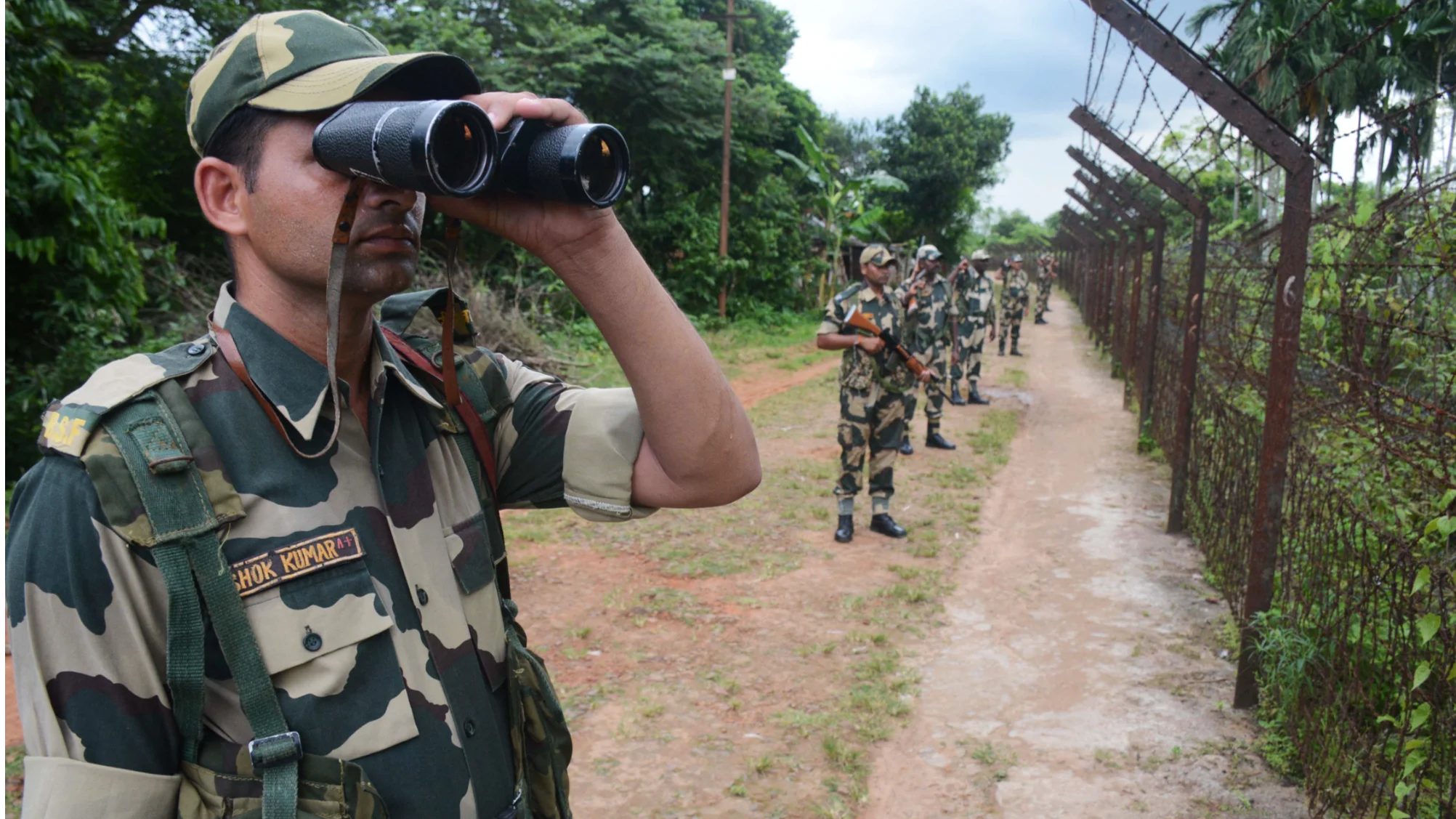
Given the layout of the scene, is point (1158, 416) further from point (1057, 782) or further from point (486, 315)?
point (486, 315)

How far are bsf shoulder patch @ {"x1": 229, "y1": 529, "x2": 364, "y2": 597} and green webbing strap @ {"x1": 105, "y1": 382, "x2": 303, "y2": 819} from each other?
26 millimetres

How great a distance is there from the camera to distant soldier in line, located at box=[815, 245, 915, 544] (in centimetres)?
584

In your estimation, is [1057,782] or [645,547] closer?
[1057,782]

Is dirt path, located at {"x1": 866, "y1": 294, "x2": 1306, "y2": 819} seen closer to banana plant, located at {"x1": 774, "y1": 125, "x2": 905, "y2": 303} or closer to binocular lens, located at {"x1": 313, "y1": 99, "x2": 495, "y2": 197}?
binocular lens, located at {"x1": 313, "y1": 99, "x2": 495, "y2": 197}

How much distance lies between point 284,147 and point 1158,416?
8525 millimetres

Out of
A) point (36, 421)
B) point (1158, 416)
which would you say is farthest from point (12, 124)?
point (1158, 416)

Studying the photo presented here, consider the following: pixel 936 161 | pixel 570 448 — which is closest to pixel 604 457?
pixel 570 448

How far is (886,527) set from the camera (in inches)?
235

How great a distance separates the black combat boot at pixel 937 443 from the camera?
28.1 feet

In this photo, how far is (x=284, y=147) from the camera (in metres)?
1.12

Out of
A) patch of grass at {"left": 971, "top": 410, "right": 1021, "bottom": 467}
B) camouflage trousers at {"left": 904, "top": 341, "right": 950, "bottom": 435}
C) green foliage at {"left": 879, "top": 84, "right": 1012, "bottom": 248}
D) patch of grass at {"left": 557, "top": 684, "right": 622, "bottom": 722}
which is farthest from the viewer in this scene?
green foliage at {"left": 879, "top": 84, "right": 1012, "bottom": 248}

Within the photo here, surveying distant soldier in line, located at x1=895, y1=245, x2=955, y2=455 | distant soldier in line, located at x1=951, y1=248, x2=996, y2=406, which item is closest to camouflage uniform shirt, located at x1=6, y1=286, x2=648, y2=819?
distant soldier in line, located at x1=895, y1=245, x2=955, y2=455

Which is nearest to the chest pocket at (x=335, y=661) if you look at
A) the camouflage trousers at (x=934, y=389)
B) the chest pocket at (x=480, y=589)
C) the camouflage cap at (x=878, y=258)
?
the chest pocket at (x=480, y=589)

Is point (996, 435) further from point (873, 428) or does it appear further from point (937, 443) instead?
point (873, 428)
